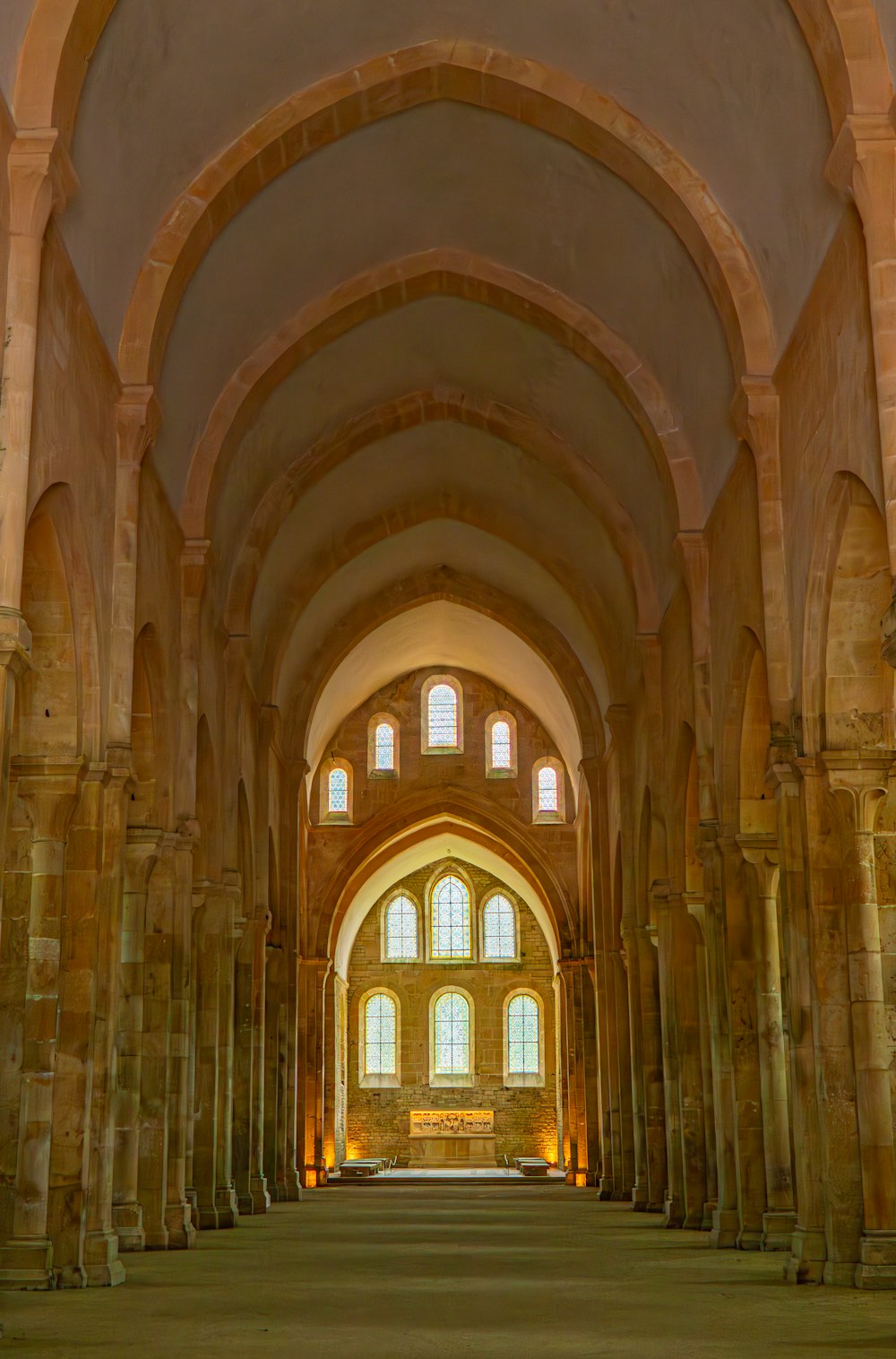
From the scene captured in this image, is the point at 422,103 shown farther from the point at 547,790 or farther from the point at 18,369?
the point at 547,790

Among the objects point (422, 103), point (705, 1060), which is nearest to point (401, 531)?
point (422, 103)

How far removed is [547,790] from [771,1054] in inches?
840

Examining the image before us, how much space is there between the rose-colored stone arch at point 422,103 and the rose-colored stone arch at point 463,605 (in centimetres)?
1265

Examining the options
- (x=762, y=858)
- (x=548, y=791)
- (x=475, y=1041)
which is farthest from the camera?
(x=475, y=1041)

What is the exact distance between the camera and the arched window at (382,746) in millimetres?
35562

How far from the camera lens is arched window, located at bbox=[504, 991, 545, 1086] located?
39.8 m

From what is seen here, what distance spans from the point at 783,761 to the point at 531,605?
15.6 metres

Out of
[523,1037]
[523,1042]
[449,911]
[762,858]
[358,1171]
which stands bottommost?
[358,1171]

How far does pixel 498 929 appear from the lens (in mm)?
40500

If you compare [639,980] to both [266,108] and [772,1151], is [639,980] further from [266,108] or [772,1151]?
[266,108]

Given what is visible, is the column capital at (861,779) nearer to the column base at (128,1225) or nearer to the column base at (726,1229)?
the column base at (726,1229)

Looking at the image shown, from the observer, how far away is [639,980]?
20344mm

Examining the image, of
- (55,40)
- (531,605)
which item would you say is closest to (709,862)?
(55,40)

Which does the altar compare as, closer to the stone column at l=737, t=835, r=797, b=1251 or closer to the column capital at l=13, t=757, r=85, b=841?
the stone column at l=737, t=835, r=797, b=1251
